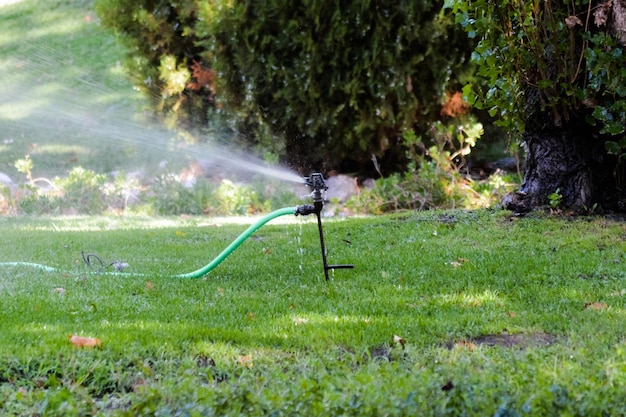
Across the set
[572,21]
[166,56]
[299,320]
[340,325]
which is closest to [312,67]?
[166,56]

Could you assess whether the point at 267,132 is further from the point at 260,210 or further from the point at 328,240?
the point at 328,240

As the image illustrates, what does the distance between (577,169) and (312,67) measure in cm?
400

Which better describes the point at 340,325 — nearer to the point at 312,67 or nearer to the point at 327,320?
the point at 327,320

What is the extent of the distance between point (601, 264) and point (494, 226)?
1.28 metres

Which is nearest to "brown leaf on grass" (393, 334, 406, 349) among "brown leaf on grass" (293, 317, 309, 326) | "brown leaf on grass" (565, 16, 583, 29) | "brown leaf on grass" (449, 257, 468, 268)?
"brown leaf on grass" (293, 317, 309, 326)

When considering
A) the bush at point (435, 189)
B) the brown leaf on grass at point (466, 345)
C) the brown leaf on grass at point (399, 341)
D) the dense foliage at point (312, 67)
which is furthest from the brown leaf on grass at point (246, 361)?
the dense foliage at point (312, 67)

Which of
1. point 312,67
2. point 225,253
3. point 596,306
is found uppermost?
point 312,67

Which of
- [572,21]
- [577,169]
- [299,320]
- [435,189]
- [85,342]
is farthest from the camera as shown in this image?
[435,189]

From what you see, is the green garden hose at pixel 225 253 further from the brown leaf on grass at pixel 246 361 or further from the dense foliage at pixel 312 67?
the dense foliage at pixel 312 67

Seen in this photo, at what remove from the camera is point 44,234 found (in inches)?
→ 262

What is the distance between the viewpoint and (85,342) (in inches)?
125

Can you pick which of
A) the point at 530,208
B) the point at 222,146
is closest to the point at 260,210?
the point at 222,146

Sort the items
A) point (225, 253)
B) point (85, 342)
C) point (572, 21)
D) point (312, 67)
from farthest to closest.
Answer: point (312, 67), point (572, 21), point (225, 253), point (85, 342)

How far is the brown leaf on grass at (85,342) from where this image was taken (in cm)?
316
